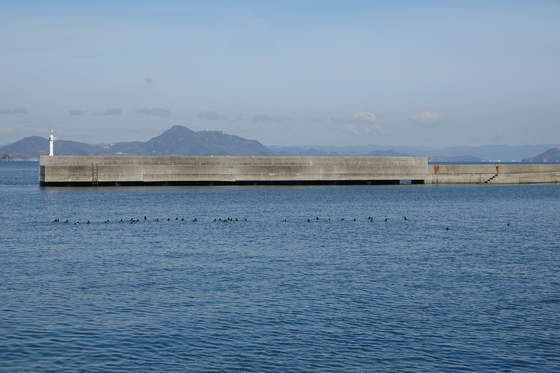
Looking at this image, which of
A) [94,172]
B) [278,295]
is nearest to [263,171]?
[94,172]

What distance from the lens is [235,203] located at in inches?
2542

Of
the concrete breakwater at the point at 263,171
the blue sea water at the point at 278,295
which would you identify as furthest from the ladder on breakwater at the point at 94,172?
the blue sea water at the point at 278,295

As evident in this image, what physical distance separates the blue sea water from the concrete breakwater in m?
29.6

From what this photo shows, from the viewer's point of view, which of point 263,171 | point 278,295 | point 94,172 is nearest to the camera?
point 278,295

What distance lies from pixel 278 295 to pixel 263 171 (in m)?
62.0

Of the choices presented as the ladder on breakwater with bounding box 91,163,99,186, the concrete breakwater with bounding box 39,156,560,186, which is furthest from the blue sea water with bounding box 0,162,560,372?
the concrete breakwater with bounding box 39,156,560,186

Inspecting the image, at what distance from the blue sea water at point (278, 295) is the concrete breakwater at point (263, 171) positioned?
2961 cm

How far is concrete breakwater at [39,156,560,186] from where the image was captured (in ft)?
259

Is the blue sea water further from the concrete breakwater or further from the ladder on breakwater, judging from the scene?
the concrete breakwater

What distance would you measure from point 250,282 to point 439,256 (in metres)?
12.3

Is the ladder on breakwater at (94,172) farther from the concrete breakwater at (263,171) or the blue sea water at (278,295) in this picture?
the blue sea water at (278,295)

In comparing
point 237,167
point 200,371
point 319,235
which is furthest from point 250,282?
point 237,167

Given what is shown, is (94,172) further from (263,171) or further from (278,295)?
(278,295)

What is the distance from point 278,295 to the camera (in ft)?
→ 77.2
